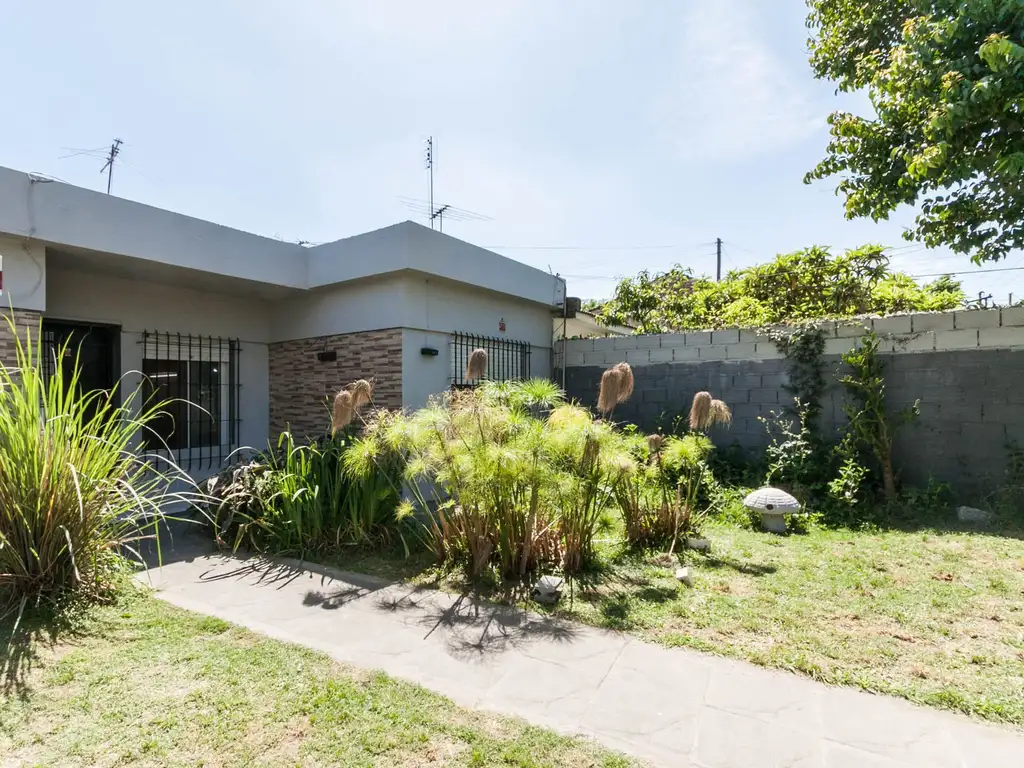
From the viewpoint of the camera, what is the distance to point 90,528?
12.3 ft

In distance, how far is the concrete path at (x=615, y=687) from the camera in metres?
2.40

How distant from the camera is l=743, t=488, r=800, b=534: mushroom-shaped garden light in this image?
240 inches

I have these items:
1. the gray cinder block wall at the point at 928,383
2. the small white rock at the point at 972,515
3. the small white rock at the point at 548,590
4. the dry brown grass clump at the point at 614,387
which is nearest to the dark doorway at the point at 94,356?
the small white rock at the point at 548,590

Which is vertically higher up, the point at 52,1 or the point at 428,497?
the point at 52,1

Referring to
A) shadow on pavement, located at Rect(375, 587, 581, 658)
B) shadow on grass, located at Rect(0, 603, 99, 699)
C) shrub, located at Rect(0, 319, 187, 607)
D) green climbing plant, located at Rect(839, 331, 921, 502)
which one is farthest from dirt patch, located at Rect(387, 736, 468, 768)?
green climbing plant, located at Rect(839, 331, 921, 502)

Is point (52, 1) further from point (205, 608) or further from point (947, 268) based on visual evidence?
point (947, 268)

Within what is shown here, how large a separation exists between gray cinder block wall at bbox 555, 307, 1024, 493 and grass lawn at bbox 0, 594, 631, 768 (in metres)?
6.92

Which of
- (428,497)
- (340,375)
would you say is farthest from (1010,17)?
(340,375)

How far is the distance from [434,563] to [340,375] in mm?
4237

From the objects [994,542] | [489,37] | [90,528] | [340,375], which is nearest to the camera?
[90,528]

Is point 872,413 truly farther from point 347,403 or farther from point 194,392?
point 194,392

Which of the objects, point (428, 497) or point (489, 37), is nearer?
point (489, 37)

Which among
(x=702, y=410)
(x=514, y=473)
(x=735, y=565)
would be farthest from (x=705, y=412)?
(x=514, y=473)

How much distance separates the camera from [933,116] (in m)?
5.48
